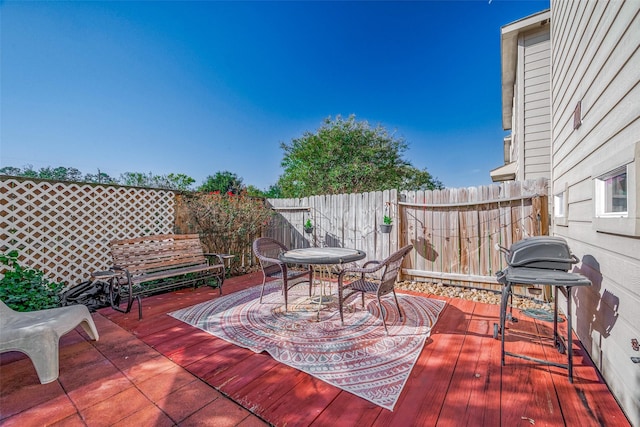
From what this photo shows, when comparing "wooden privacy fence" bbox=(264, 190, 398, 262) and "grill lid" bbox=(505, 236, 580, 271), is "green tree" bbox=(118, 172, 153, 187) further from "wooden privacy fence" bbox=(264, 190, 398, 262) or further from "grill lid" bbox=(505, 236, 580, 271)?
"grill lid" bbox=(505, 236, 580, 271)

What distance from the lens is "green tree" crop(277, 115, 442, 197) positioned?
9.66m

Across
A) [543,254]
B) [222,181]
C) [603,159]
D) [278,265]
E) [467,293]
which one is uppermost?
[222,181]

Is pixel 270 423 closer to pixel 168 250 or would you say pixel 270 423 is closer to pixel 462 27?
pixel 168 250

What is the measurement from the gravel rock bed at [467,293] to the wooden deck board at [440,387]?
98 cm

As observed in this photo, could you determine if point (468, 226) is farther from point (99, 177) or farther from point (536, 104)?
point (99, 177)

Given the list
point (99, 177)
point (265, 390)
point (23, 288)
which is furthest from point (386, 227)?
point (99, 177)

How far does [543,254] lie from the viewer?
88.5 inches

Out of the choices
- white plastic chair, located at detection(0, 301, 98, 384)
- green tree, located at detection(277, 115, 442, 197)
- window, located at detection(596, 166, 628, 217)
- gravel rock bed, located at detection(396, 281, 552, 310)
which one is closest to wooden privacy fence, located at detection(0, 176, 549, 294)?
gravel rock bed, located at detection(396, 281, 552, 310)

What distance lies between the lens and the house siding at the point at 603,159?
54.7 inches

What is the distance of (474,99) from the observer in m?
9.67

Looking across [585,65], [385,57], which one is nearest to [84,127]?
[385,57]

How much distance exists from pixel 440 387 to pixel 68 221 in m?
5.10

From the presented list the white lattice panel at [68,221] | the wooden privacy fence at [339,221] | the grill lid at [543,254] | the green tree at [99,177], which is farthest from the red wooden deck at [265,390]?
the green tree at [99,177]

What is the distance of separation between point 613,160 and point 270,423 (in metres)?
2.60
